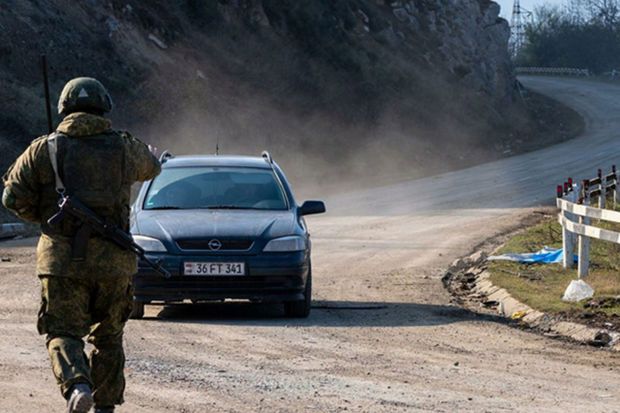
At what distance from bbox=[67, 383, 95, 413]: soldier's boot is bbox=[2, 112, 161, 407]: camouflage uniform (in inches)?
8.6

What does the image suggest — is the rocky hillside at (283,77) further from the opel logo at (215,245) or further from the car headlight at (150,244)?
the opel logo at (215,245)

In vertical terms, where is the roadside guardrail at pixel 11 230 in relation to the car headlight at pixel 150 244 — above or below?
below

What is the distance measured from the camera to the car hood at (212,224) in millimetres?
12602

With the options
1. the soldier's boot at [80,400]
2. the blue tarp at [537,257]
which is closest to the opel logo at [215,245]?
the soldier's boot at [80,400]

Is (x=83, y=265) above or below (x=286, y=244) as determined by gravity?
above

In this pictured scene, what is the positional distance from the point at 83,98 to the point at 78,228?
0.72 metres

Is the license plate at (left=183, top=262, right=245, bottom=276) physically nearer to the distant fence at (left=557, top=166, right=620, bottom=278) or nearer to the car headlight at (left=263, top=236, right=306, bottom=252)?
the car headlight at (left=263, top=236, right=306, bottom=252)

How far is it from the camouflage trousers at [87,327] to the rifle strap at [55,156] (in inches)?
19.4

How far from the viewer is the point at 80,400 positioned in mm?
6402

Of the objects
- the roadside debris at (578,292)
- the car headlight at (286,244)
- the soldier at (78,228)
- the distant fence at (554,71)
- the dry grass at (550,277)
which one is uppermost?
the soldier at (78,228)

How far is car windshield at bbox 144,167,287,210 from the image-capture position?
1359 cm

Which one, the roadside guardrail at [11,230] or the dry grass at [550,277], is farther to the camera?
the roadside guardrail at [11,230]

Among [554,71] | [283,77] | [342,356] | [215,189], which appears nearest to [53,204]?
[342,356]

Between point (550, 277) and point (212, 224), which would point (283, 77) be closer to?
point (550, 277)
